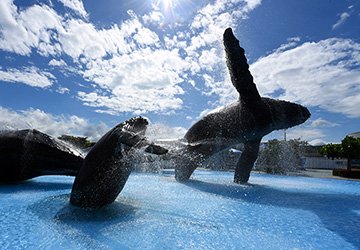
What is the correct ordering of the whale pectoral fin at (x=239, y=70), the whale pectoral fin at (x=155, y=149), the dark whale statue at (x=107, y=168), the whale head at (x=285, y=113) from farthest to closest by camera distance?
the whale head at (x=285, y=113), the whale pectoral fin at (x=239, y=70), the dark whale statue at (x=107, y=168), the whale pectoral fin at (x=155, y=149)

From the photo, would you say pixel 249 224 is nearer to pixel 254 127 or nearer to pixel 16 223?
pixel 16 223

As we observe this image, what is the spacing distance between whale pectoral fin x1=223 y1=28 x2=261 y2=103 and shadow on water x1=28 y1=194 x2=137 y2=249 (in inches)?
248

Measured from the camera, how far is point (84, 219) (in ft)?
20.0

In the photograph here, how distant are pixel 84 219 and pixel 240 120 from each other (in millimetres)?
7585

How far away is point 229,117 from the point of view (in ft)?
40.1

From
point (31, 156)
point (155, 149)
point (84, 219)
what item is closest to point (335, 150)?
point (31, 156)

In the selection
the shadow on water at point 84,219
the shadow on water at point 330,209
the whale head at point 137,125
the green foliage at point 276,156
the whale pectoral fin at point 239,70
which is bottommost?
the shadow on water at point 84,219

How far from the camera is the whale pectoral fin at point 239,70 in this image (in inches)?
434

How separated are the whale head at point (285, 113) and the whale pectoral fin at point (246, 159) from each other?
1.19m

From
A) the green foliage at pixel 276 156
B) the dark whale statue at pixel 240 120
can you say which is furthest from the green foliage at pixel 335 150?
the dark whale statue at pixel 240 120

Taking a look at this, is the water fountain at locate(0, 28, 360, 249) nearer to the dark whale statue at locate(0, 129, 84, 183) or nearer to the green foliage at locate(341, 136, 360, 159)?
the dark whale statue at locate(0, 129, 84, 183)

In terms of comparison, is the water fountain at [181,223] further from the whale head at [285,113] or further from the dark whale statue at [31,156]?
the whale head at [285,113]

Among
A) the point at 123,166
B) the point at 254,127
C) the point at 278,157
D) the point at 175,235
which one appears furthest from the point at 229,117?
the point at 278,157

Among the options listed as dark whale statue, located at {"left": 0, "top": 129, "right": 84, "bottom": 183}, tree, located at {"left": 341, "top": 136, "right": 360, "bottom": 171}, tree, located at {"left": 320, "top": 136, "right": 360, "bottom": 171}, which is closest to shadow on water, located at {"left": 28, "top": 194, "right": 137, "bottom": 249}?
dark whale statue, located at {"left": 0, "top": 129, "right": 84, "bottom": 183}
